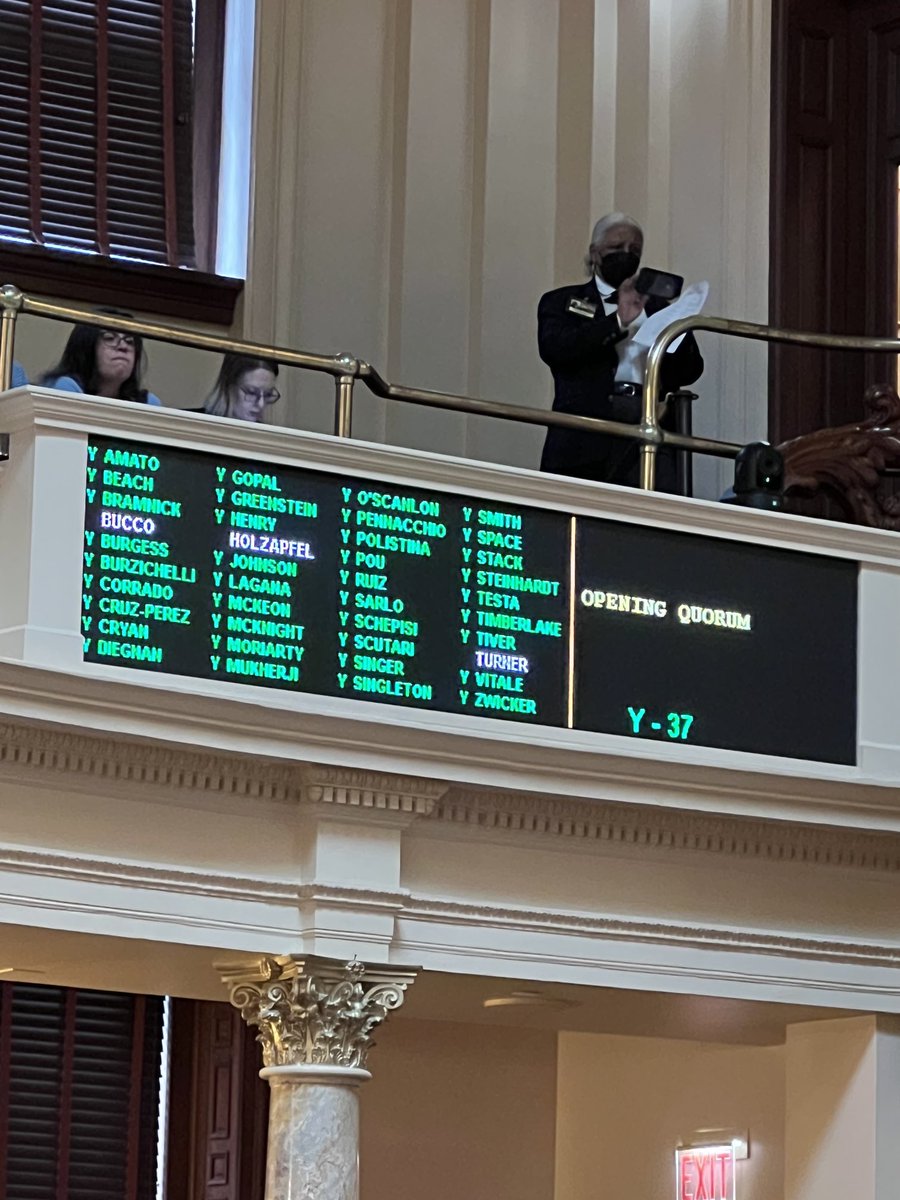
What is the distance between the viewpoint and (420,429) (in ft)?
38.0

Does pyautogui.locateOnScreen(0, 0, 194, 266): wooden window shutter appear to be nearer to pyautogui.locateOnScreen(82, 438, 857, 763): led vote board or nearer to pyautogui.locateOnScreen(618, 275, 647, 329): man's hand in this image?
pyautogui.locateOnScreen(618, 275, 647, 329): man's hand

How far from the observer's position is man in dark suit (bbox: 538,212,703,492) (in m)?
9.19

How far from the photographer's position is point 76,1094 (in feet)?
35.4

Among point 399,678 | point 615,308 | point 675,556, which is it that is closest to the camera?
point 399,678

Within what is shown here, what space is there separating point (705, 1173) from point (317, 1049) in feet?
10.4

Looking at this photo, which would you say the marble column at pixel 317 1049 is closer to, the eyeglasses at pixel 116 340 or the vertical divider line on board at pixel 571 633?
the vertical divider line on board at pixel 571 633

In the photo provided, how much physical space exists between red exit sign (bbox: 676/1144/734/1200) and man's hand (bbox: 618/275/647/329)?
11.5 ft

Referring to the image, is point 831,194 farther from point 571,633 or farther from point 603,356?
point 571,633

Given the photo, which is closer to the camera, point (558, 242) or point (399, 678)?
point (399, 678)

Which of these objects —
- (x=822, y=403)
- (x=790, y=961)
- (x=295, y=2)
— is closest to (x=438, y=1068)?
(x=790, y=961)

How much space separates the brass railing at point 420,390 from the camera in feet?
25.9

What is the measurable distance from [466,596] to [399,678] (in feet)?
1.25

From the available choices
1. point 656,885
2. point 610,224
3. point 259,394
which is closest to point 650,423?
point 610,224

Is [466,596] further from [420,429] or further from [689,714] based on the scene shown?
[420,429]
